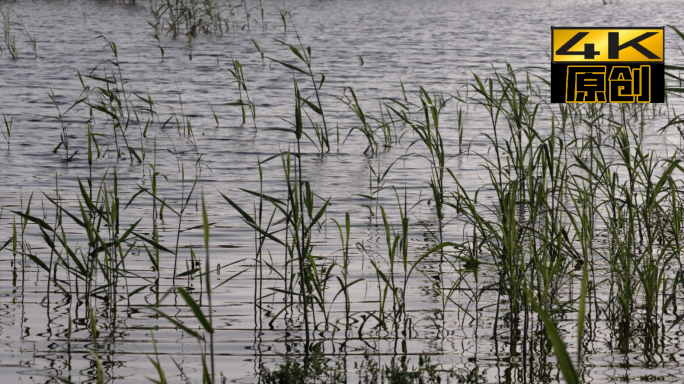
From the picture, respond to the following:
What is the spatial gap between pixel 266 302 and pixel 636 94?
3756 mm

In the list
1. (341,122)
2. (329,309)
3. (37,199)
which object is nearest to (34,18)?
(341,122)

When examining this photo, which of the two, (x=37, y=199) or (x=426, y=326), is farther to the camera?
(x=37, y=199)

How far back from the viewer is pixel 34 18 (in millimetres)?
17375

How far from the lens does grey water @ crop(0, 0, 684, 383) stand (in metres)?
3.09

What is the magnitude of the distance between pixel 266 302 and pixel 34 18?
15781 mm

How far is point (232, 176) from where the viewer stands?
20.6 feet

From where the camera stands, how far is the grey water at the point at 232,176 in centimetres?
309

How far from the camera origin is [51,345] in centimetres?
310

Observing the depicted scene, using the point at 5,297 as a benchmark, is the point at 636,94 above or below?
above

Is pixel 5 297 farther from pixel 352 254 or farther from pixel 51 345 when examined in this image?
pixel 352 254

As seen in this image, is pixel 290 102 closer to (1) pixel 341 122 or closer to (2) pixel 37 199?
(1) pixel 341 122

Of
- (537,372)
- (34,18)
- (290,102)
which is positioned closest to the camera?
(537,372)

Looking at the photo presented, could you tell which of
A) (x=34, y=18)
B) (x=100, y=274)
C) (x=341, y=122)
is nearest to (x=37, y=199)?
(x=100, y=274)

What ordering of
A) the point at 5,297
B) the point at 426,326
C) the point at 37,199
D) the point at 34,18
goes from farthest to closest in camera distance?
1. the point at 34,18
2. the point at 37,199
3. the point at 5,297
4. the point at 426,326
